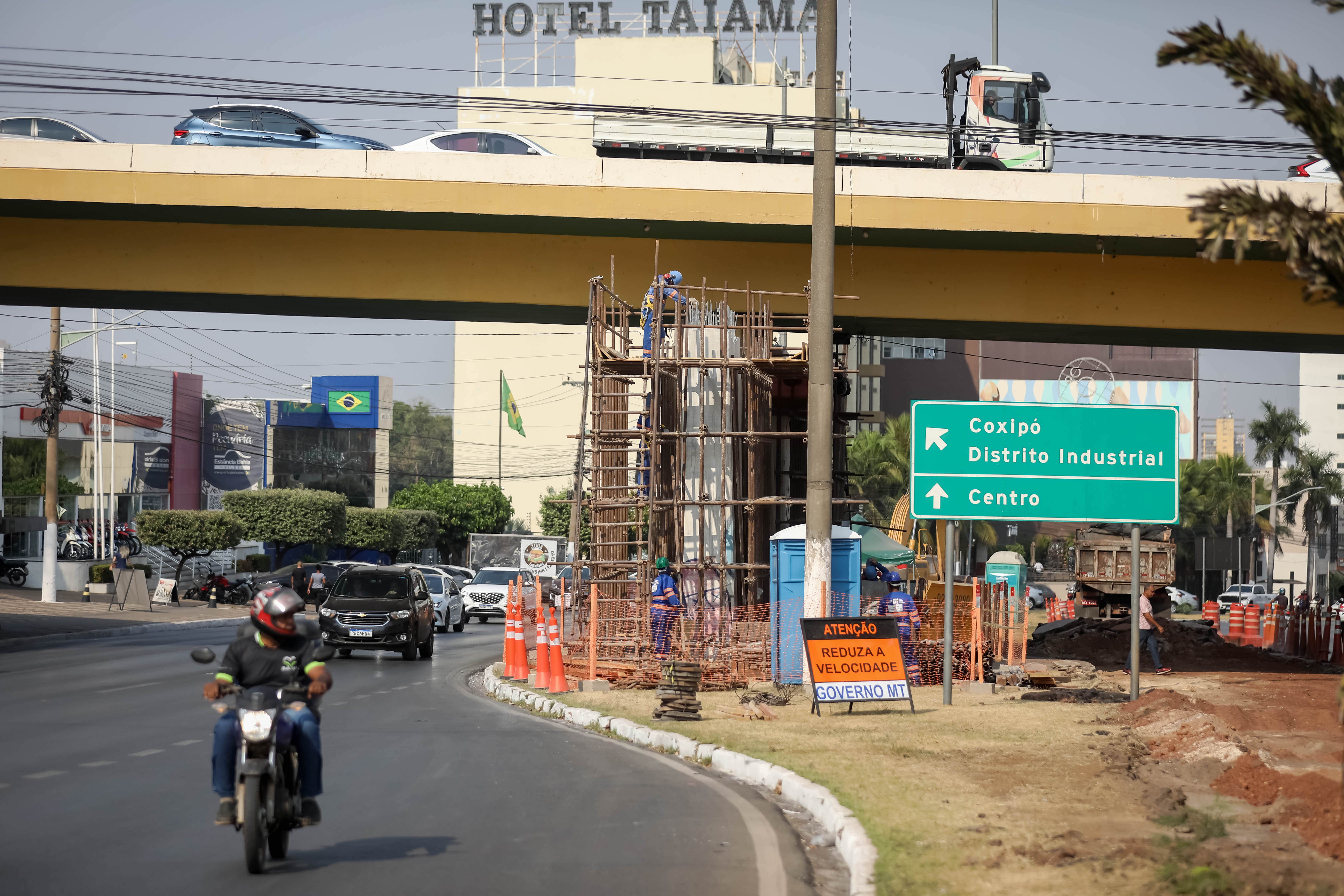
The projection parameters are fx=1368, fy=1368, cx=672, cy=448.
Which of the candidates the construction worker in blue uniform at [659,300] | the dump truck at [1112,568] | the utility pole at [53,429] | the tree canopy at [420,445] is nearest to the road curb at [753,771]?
the construction worker in blue uniform at [659,300]

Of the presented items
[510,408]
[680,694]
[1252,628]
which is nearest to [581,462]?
[680,694]

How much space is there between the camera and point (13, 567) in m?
50.6

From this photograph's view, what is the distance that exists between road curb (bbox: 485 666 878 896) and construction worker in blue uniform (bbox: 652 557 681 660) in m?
1.91

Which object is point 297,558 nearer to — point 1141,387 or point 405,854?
point 1141,387

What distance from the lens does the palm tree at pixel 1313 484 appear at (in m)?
99.8

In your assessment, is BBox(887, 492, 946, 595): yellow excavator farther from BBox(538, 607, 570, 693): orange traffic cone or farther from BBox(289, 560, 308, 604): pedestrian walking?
BBox(289, 560, 308, 604): pedestrian walking

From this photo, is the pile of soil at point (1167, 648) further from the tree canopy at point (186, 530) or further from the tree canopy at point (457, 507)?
the tree canopy at point (457, 507)

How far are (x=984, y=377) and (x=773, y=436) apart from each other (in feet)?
345

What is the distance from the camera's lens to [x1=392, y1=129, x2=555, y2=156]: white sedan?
2645 centimetres

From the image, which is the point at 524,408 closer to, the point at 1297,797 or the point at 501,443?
the point at 501,443

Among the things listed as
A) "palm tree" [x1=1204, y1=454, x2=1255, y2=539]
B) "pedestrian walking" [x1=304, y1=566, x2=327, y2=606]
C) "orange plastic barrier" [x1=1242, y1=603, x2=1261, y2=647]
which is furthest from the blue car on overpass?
"palm tree" [x1=1204, y1=454, x2=1255, y2=539]

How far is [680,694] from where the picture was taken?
15.1 meters

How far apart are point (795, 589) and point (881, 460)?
62.5 metres

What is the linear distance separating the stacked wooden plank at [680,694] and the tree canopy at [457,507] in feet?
257
